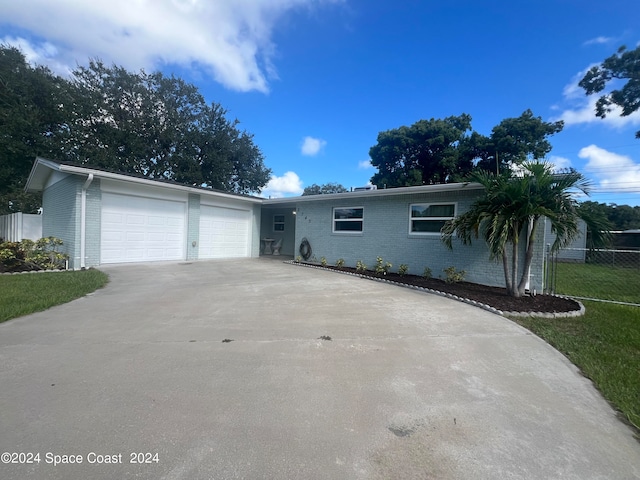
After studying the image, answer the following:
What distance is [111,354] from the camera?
11.2 feet

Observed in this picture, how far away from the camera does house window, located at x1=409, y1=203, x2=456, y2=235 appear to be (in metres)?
9.15

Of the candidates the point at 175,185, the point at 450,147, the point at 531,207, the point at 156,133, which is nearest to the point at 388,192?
the point at 531,207

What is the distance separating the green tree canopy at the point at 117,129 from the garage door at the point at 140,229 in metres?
12.4

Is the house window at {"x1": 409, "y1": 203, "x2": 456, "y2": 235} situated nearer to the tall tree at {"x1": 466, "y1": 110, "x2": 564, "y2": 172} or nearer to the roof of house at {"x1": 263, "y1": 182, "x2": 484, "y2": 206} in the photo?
the roof of house at {"x1": 263, "y1": 182, "x2": 484, "y2": 206}

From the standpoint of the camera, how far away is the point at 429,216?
9531 millimetres

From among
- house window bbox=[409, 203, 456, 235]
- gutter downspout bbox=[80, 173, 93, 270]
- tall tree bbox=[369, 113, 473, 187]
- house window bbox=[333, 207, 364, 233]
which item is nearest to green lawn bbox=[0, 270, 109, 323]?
gutter downspout bbox=[80, 173, 93, 270]

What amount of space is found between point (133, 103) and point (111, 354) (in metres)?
24.9

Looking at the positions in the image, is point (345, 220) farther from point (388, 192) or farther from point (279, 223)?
point (279, 223)

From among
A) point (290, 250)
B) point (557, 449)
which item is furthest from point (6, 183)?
point (557, 449)

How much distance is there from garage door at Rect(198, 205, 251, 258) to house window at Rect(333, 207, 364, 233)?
198 inches

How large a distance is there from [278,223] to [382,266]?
8.64 metres

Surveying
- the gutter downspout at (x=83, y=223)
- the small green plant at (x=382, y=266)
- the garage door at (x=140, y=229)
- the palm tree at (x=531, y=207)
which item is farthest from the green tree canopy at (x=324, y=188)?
the palm tree at (x=531, y=207)

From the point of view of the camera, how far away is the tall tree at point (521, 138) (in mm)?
22047

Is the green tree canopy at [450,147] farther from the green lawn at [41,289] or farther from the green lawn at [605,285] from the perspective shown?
the green lawn at [41,289]
